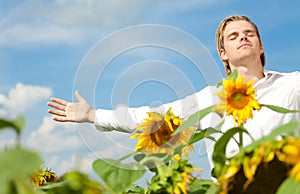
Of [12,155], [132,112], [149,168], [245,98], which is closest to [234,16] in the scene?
[132,112]

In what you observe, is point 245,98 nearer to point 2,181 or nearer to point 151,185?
point 151,185

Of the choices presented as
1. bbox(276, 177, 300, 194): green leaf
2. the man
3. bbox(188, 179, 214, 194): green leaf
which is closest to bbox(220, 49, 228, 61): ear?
the man

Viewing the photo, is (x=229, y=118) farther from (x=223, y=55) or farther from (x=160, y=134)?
(x=223, y=55)

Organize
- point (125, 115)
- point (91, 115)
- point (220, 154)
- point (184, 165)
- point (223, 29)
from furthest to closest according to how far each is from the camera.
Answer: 1. point (223, 29)
2. point (91, 115)
3. point (125, 115)
4. point (184, 165)
5. point (220, 154)

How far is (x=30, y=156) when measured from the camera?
36 centimetres

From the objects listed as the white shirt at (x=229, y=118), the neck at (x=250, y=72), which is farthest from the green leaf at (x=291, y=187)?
the neck at (x=250, y=72)

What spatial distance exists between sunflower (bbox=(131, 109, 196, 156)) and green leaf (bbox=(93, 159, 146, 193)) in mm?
322

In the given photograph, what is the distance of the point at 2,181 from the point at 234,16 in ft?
9.29

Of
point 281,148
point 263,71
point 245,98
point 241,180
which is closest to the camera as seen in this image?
point 281,148

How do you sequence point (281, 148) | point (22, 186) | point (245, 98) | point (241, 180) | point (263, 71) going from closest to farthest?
point (22, 186)
point (281, 148)
point (241, 180)
point (245, 98)
point (263, 71)

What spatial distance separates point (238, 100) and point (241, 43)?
5.49ft

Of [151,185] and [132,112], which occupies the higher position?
[132,112]

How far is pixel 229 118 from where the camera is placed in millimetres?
1876

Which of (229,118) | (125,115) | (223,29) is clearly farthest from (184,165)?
(223,29)
